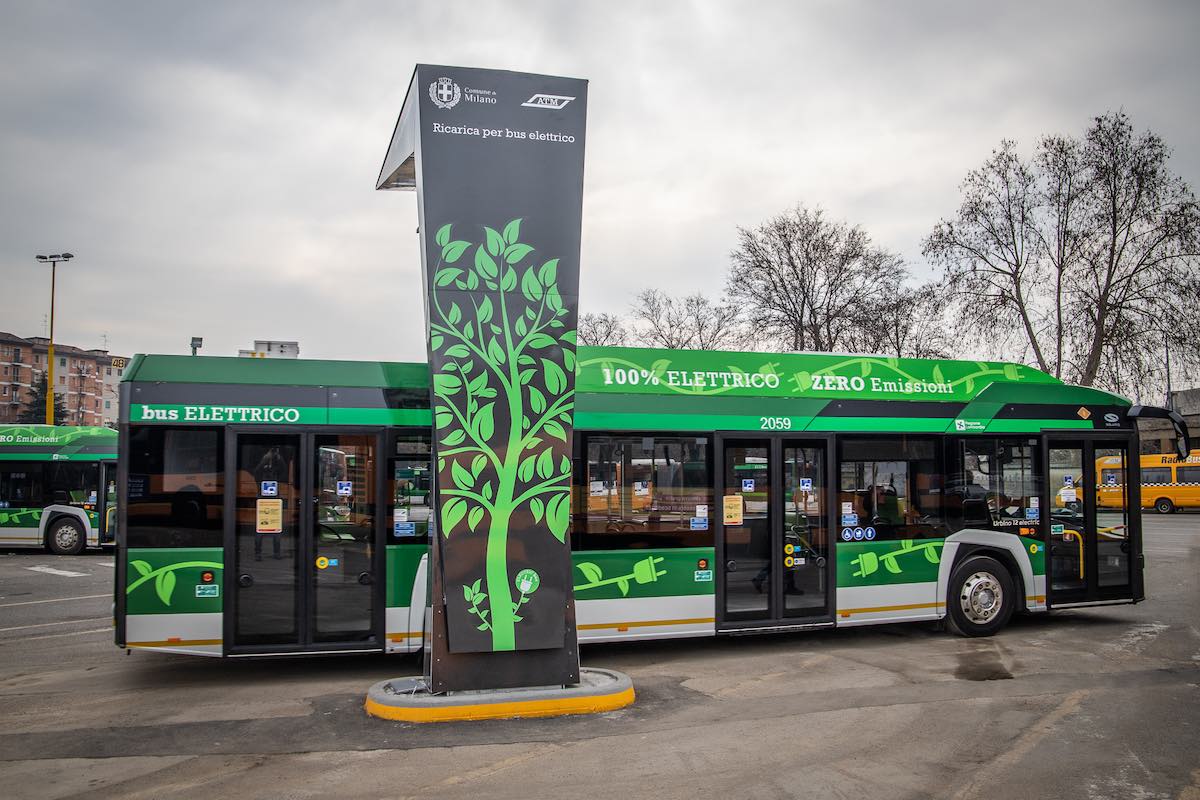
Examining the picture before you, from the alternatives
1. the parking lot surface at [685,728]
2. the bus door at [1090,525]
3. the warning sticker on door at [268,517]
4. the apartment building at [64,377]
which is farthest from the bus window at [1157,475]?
the apartment building at [64,377]

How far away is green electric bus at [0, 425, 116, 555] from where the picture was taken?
76.1 feet

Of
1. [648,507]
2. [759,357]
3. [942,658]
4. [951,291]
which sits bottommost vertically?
[942,658]

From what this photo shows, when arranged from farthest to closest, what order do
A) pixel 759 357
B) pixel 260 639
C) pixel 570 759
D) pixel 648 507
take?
pixel 759 357, pixel 648 507, pixel 260 639, pixel 570 759

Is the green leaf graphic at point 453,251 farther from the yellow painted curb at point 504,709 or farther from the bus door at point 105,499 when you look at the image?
the bus door at point 105,499

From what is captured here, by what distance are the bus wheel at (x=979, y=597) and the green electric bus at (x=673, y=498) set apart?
0.03 meters

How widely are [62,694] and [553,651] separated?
4603 mm

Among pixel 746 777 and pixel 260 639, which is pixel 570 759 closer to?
pixel 746 777

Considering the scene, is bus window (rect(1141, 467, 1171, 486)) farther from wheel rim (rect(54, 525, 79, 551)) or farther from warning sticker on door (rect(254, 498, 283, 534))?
warning sticker on door (rect(254, 498, 283, 534))

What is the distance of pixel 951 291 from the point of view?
3491 cm

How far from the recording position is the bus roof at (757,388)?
9000 millimetres

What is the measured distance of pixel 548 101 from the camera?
8.27 m

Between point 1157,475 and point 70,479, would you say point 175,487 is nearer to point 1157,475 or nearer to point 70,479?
point 70,479

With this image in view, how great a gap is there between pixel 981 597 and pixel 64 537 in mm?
22184

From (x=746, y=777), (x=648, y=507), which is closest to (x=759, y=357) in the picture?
(x=648, y=507)
